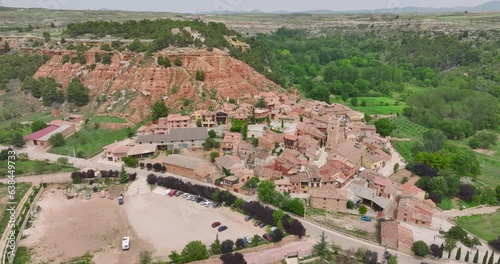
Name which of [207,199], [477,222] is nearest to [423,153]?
[477,222]

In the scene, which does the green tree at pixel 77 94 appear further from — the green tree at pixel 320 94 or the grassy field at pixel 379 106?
the grassy field at pixel 379 106

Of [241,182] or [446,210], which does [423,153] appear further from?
[241,182]

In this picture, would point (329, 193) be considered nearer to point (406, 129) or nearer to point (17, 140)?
point (406, 129)

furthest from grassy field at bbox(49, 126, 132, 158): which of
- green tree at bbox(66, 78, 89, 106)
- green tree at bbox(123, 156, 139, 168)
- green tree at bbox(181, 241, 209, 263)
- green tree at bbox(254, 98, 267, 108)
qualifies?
green tree at bbox(181, 241, 209, 263)

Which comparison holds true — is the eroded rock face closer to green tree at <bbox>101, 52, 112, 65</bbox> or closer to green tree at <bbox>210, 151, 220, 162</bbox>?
green tree at <bbox>101, 52, 112, 65</bbox>

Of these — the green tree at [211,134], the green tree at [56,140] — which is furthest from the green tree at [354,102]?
the green tree at [56,140]
